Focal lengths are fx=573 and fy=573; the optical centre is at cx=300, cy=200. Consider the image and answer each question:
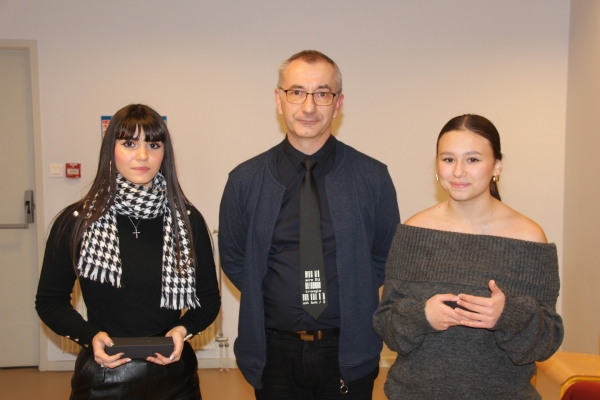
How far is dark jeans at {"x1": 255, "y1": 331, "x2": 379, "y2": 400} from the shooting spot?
2105 mm

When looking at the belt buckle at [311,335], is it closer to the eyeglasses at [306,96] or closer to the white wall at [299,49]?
the eyeglasses at [306,96]

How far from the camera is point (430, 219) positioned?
1.93m

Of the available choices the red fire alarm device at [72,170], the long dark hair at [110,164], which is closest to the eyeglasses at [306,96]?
the long dark hair at [110,164]

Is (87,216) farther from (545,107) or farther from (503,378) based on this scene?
(545,107)

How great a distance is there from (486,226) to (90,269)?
1300mm

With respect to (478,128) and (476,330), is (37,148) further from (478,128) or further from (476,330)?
(476,330)

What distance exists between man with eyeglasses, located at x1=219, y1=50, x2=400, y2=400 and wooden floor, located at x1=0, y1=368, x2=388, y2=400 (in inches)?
79.2

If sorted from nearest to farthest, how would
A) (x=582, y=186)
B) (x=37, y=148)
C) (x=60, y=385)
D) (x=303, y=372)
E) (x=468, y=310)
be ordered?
(x=468, y=310) < (x=303, y=372) < (x=582, y=186) < (x=60, y=385) < (x=37, y=148)

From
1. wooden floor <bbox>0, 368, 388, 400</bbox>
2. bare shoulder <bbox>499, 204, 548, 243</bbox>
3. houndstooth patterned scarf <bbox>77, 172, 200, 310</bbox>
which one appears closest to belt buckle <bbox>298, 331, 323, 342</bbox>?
houndstooth patterned scarf <bbox>77, 172, 200, 310</bbox>

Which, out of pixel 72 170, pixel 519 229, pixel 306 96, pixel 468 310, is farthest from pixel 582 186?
pixel 72 170

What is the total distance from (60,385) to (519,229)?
3718 millimetres

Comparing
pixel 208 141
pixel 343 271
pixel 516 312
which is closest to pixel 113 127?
pixel 343 271

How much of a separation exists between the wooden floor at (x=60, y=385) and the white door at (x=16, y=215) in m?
0.23

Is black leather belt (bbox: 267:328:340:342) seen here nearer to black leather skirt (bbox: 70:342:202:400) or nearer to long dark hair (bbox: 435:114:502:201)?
black leather skirt (bbox: 70:342:202:400)
